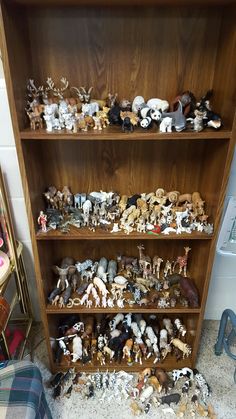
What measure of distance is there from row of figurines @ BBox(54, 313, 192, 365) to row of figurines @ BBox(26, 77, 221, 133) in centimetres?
91

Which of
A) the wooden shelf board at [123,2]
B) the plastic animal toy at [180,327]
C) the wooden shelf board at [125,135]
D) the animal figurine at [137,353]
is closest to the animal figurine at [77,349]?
the animal figurine at [137,353]

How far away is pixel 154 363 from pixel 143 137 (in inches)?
39.8

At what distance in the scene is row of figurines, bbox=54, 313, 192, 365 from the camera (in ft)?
4.55

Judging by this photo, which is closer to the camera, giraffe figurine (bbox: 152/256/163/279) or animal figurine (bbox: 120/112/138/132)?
animal figurine (bbox: 120/112/138/132)

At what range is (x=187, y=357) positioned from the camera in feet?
4.63

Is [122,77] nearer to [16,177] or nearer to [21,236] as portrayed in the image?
[16,177]

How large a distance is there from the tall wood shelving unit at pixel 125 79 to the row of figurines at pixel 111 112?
0.11 feet

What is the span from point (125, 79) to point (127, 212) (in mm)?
450

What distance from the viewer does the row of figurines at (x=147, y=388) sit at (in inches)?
50.2

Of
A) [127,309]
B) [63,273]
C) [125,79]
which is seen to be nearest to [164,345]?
[127,309]

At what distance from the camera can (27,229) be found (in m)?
1.38

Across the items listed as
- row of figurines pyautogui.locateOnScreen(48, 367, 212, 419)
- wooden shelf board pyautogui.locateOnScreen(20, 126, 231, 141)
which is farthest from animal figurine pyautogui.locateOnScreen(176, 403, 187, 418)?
wooden shelf board pyautogui.locateOnScreen(20, 126, 231, 141)

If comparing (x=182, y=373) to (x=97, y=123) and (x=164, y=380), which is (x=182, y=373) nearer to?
(x=164, y=380)

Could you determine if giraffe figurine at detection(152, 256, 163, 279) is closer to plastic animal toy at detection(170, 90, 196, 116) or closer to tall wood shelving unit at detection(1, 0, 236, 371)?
tall wood shelving unit at detection(1, 0, 236, 371)
